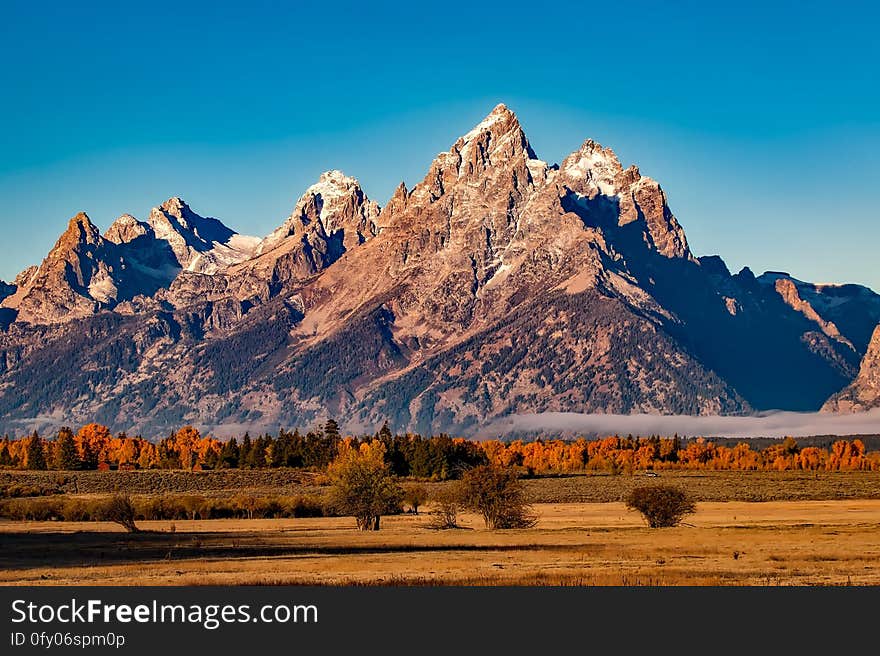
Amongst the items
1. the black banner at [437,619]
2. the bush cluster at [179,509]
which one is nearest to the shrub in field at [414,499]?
the bush cluster at [179,509]

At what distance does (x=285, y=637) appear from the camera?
134 feet

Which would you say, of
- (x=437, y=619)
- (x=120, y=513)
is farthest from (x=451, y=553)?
(x=120, y=513)

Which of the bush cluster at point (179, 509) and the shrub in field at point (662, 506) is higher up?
the shrub in field at point (662, 506)

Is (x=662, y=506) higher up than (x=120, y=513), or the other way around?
(x=662, y=506)

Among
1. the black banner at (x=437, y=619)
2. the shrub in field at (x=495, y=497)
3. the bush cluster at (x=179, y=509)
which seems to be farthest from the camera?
the bush cluster at (x=179, y=509)

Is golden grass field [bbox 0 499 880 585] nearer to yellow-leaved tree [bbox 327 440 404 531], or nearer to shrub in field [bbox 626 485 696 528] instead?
shrub in field [bbox 626 485 696 528]

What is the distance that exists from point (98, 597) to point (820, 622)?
2648 cm

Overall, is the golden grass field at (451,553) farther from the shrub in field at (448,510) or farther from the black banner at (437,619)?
the black banner at (437,619)

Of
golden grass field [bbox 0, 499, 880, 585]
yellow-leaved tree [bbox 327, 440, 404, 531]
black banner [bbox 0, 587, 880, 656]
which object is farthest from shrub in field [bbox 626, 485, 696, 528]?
black banner [bbox 0, 587, 880, 656]

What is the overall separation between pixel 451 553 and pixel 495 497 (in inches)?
1372

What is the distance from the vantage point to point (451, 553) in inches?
3019

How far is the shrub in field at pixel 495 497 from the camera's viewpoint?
110 m

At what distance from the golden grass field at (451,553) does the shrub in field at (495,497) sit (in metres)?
2.37

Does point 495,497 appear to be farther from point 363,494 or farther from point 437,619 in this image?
point 437,619
